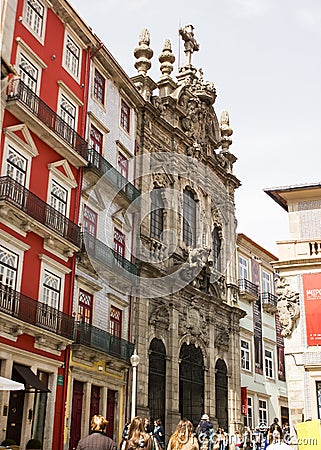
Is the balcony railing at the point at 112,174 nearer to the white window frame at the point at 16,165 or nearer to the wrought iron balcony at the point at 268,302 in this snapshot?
the white window frame at the point at 16,165

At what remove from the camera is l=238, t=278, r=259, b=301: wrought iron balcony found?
36.8 m

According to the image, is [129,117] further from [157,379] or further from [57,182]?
[157,379]

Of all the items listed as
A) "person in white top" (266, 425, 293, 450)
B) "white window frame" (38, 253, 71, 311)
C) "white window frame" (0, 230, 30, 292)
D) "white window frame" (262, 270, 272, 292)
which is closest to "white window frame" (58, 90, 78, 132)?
"white window frame" (38, 253, 71, 311)

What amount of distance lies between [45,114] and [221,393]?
17.4 metres

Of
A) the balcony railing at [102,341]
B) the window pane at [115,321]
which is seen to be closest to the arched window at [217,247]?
the window pane at [115,321]

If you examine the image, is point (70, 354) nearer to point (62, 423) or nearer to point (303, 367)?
point (62, 423)

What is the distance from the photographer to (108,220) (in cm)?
2542

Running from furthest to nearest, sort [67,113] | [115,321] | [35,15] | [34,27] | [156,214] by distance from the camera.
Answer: [156,214] → [115,321] → [67,113] → [35,15] → [34,27]

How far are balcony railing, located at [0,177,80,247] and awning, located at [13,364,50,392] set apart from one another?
14.6 feet

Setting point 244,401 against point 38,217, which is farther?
point 244,401

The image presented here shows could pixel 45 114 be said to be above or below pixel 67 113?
below

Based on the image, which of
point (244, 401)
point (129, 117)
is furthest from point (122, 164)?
point (244, 401)

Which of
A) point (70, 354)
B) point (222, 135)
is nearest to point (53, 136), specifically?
point (70, 354)

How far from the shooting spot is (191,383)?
29703mm
